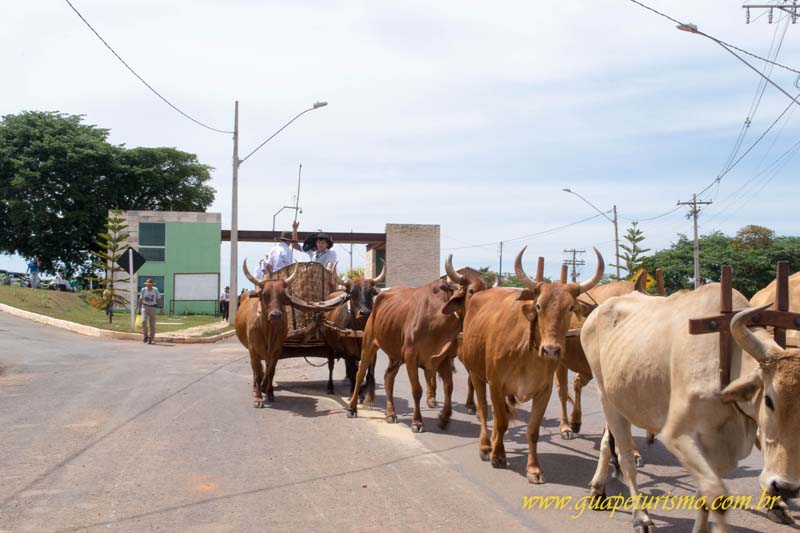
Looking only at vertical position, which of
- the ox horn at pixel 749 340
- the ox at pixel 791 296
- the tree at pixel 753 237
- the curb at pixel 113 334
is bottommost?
the curb at pixel 113 334

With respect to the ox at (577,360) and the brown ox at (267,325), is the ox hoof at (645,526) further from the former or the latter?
the brown ox at (267,325)

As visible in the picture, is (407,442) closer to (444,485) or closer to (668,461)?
(444,485)

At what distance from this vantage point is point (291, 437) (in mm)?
8883

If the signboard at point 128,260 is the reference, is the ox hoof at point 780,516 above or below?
below

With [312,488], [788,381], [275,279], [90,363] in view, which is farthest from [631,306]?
[90,363]

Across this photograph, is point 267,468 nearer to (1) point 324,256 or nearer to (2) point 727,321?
(2) point 727,321

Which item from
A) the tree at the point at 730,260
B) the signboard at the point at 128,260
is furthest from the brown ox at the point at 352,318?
the tree at the point at 730,260

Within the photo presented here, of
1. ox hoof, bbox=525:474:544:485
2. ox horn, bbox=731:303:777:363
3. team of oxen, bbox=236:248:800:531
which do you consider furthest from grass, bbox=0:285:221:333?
ox horn, bbox=731:303:777:363

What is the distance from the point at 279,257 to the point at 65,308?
21.5m

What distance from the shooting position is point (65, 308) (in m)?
31.8

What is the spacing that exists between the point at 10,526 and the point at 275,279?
6772mm

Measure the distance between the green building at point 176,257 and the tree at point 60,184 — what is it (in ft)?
17.2

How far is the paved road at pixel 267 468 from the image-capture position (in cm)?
580

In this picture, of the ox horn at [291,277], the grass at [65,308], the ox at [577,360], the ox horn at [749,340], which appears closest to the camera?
the ox horn at [749,340]
